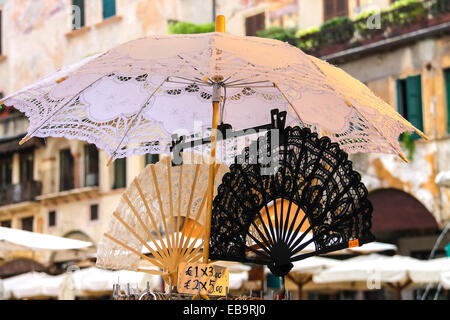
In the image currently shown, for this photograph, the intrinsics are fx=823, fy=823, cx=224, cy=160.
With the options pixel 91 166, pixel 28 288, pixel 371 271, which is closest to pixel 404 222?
pixel 371 271

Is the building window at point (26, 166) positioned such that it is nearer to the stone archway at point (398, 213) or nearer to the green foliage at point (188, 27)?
the green foliage at point (188, 27)

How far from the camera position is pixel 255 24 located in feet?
81.2

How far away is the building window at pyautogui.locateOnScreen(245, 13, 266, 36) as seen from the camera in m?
24.5

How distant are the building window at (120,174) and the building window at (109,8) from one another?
5.12 m

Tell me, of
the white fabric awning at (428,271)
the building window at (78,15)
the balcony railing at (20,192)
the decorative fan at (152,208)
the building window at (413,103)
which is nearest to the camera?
the decorative fan at (152,208)

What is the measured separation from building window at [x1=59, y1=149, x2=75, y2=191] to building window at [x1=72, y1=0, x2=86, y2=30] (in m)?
4.51

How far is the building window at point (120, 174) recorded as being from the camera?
27.2 metres

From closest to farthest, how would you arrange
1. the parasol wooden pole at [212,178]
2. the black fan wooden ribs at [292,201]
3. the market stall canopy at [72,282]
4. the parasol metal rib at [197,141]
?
the black fan wooden ribs at [292,201] → the parasol wooden pole at [212,178] → the parasol metal rib at [197,141] → the market stall canopy at [72,282]

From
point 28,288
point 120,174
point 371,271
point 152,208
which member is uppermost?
point 120,174

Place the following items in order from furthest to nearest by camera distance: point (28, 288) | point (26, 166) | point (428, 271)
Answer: point (26, 166)
point (28, 288)
point (428, 271)

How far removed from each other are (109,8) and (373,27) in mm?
10694

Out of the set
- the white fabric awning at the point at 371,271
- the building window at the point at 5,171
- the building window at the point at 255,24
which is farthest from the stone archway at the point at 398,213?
the building window at the point at 5,171

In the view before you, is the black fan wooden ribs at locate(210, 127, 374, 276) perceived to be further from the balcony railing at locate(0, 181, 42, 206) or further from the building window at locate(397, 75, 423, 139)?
the balcony railing at locate(0, 181, 42, 206)

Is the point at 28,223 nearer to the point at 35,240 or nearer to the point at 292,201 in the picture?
the point at 35,240
